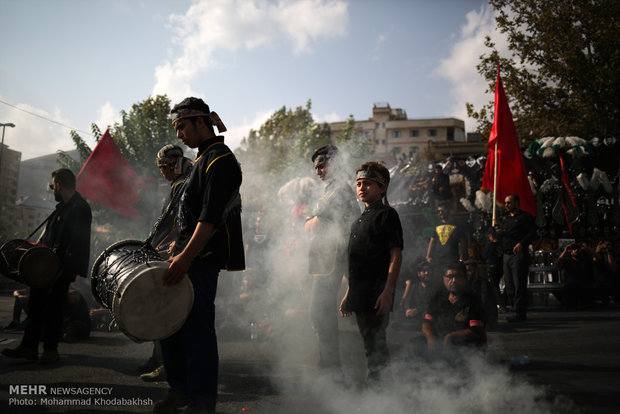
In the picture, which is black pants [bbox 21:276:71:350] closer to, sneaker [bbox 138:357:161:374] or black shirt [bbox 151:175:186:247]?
sneaker [bbox 138:357:161:374]

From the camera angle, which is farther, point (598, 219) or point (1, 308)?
point (598, 219)

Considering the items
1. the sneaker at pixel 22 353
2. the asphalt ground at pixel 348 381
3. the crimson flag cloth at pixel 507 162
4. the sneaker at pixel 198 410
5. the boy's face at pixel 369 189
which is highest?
the crimson flag cloth at pixel 507 162

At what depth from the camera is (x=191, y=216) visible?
8.91ft

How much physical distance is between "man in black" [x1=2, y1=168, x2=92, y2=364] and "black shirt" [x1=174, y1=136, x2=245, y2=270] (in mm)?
2306

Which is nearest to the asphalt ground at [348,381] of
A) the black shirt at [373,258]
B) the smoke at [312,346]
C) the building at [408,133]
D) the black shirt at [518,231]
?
the smoke at [312,346]

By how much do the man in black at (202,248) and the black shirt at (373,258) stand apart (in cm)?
86

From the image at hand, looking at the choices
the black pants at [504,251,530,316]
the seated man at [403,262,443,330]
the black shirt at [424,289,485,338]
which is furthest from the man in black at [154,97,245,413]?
the black pants at [504,251,530,316]

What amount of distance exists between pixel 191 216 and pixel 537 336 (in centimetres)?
502

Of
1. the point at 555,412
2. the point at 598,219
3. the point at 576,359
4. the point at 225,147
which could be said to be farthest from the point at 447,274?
the point at 598,219

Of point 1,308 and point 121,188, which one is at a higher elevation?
point 121,188

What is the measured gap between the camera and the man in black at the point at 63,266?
4320 millimetres

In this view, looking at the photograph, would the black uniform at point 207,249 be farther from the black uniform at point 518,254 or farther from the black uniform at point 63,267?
the black uniform at point 518,254

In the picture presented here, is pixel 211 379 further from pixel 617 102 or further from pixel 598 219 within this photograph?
pixel 617 102

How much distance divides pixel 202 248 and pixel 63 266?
2627mm
